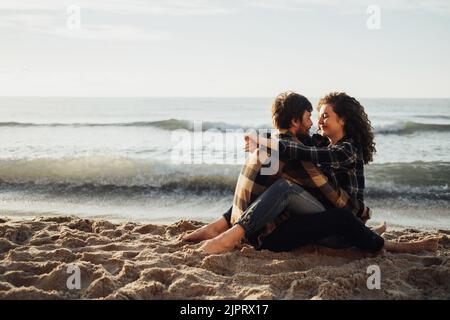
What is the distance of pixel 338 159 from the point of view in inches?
148

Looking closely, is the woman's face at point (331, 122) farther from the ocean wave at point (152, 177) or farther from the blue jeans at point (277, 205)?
the ocean wave at point (152, 177)

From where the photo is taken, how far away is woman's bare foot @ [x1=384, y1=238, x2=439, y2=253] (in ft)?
13.9

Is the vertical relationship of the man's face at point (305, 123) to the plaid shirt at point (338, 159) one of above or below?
above

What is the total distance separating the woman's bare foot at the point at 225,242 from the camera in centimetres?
388

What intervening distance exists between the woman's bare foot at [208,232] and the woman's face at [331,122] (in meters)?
1.21

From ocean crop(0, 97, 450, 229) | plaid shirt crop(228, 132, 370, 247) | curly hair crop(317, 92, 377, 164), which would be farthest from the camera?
ocean crop(0, 97, 450, 229)

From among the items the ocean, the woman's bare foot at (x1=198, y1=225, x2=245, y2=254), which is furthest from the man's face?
the ocean

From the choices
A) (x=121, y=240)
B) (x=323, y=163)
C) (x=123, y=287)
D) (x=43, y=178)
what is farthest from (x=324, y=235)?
(x=43, y=178)

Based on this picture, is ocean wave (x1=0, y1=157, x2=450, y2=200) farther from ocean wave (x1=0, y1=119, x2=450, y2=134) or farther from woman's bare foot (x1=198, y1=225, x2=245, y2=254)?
ocean wave (x1=0, y1=119, x2=450, y2=134)

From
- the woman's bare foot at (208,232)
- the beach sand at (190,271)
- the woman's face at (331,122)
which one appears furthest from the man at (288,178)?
the woman's bare foot at (208,232)

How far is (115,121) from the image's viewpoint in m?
20.1

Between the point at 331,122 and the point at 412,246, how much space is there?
1.29 m

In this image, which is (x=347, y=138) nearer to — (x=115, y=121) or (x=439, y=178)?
(x=439, y=178)

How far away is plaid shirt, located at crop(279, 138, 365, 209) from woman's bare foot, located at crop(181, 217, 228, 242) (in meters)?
1.01
